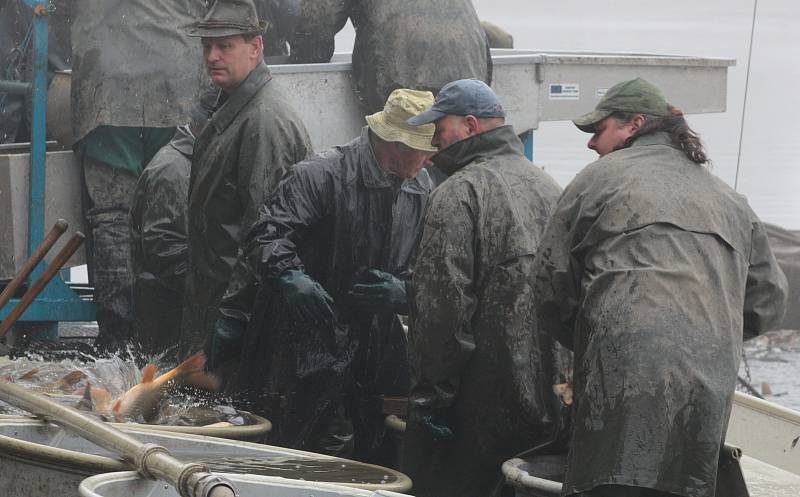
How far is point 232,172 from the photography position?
634cm

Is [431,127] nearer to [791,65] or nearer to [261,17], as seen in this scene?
[261,17]

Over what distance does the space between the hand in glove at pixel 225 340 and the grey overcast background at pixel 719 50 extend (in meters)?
3.59

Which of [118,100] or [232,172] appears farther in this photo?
[118,100]

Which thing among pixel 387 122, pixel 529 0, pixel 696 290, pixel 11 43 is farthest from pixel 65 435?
pixel 529 0

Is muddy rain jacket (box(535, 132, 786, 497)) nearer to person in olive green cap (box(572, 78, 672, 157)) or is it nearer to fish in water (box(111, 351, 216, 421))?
person in olive green cap (box(572, 78, 672, 157))

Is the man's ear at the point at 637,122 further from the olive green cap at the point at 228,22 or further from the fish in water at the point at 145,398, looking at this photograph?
the olive green cap at the point at 228,22

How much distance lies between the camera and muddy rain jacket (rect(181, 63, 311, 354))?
20.5 ft

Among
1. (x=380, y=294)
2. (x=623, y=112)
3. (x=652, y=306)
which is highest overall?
(x=623, y=112)

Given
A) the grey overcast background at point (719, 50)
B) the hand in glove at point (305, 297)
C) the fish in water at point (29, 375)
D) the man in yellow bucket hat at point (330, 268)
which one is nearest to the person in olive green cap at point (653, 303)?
the hand in glove at point (305, 297)

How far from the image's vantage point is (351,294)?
20.0 feet

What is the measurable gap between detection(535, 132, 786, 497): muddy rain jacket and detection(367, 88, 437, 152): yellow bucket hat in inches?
53.2

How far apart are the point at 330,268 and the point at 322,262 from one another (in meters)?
0.05

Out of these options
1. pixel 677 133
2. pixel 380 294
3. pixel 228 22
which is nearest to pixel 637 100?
pixel 677 133

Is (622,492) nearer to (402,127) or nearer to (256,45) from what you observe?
(402,127)
